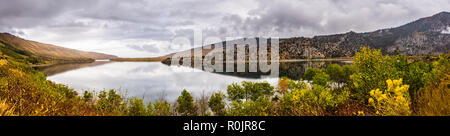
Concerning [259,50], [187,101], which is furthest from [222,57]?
[187,101]

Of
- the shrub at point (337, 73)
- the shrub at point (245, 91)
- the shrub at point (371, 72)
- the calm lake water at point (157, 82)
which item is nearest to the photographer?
the shrub at point (371, 72)

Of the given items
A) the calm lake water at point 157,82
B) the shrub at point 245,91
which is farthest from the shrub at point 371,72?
the calm lake water at point 157,82

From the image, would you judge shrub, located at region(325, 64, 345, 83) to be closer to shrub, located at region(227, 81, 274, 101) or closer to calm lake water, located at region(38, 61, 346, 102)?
calm lake water, located at region(38, 61, 346, 102)

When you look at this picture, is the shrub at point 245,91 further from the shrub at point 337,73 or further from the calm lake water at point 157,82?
the shrub at point 337,73

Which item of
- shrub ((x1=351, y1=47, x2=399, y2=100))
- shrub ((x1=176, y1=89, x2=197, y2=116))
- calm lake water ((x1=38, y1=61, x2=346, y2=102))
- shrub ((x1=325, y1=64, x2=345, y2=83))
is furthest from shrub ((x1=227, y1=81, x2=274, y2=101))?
shrub ((x1=325, y1=64, x2=345, y2=83))

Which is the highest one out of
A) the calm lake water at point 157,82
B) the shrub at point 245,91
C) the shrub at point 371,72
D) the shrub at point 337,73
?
the shrub at point 371,72

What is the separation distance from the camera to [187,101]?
28359 millimetres

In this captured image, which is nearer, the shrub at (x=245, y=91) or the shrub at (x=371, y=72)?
the shrub at (x=371, y=72)

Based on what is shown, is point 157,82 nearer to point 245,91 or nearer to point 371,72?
point 245,91
